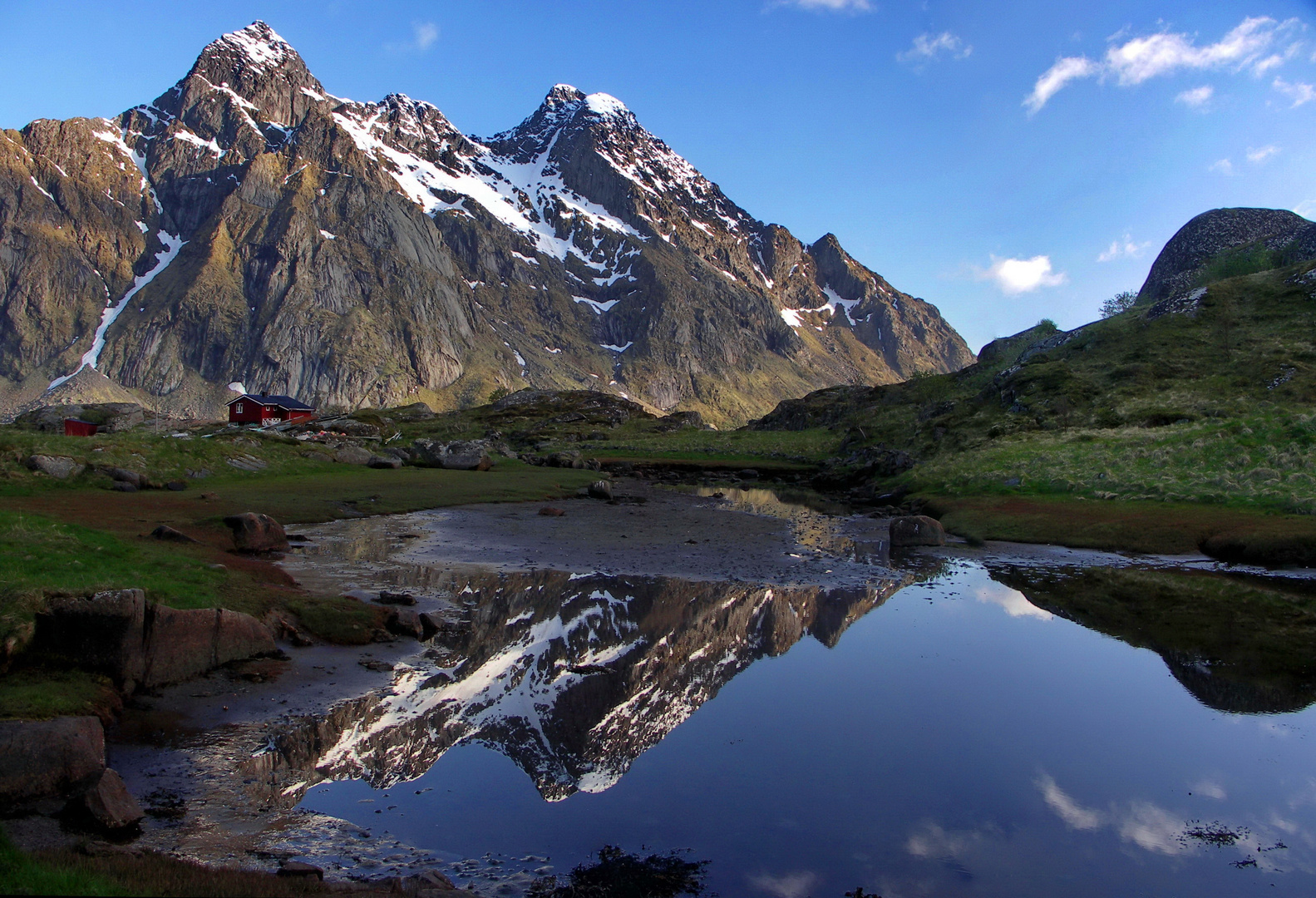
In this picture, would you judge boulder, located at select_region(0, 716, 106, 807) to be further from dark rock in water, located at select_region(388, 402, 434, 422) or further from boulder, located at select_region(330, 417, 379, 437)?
dark rock in water, located at select_region(388, 402, 434, 422)

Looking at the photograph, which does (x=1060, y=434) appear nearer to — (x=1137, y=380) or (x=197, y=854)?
(x=1137, y=380)

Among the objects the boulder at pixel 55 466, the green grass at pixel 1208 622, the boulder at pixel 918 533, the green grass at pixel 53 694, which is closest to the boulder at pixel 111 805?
the green grass at pixel 53 694

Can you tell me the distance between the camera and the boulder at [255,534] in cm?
2562

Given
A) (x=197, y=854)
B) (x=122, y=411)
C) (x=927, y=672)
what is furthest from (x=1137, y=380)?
(x=122, y=411)

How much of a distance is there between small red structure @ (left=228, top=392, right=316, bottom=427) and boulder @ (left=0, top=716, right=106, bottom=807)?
11691cm

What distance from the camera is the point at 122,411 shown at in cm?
10262

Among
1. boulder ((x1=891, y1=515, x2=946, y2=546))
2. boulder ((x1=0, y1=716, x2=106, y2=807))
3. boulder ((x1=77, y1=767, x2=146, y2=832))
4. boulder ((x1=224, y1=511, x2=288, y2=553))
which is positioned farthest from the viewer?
boulder ((x1=891, y1=515, x2=946, y2=546))

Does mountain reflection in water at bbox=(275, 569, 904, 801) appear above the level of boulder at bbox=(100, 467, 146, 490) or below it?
below

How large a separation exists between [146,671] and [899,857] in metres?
13.3

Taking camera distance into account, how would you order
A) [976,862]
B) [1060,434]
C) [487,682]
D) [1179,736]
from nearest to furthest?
1. [976,862]
2. [1179,736]
3. [487,682]
4. [1060,434]

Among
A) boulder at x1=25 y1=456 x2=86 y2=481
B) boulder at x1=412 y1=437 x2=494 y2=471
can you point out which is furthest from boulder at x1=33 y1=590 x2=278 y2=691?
boulder at x1=412 y1=437 x2=494 y2=471

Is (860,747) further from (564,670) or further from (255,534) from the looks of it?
(255,534)

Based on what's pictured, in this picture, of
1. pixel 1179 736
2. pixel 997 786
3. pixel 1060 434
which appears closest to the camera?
pixel 997 786

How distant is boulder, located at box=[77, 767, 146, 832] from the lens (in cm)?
883
